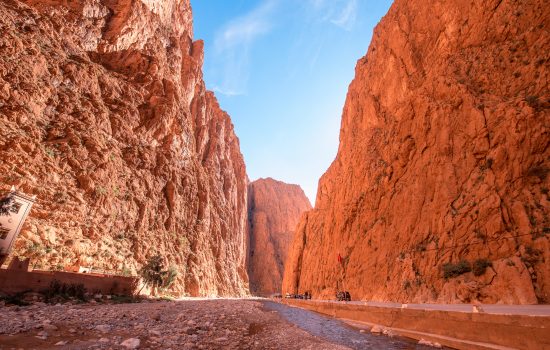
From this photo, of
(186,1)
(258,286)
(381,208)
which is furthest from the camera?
(258,286)

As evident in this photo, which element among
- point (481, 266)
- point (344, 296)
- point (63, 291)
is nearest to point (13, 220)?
point (63, 291)

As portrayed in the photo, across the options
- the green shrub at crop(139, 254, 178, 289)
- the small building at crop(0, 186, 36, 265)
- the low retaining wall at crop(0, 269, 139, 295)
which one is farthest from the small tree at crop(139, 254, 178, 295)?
the small building at crop(0, 186, 36, 265)

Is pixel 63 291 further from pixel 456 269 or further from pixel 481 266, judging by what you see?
pixel 481 266

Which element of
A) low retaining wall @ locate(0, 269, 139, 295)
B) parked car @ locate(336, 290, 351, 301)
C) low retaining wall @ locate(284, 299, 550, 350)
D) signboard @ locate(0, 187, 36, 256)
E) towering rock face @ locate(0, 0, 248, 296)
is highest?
towering rock face @ locate(0, 0, 248, 296)

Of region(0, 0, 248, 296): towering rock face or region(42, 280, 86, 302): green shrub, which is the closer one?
region(42, 280, 86, 302): green shrub

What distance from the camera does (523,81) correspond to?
61.4 feet

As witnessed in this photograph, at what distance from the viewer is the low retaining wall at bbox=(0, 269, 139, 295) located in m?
15.0

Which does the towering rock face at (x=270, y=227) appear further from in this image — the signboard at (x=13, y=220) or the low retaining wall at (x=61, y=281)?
the signboard at (x=13, y=220)

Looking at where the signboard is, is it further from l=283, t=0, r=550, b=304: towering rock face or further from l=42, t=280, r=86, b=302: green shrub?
l=283, t=0, r=550, b=304: towering rock face

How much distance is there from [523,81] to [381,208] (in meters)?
14.3

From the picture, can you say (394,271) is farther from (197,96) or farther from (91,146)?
(197,96)

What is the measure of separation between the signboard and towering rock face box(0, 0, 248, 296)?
5.84 feet

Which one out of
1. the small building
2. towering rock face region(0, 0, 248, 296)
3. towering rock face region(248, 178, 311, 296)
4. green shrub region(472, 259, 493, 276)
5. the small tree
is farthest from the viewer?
towering rock face region(248, 178, 311, 296)

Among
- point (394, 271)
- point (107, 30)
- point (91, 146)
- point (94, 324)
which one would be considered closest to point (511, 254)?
point (394, 271)
